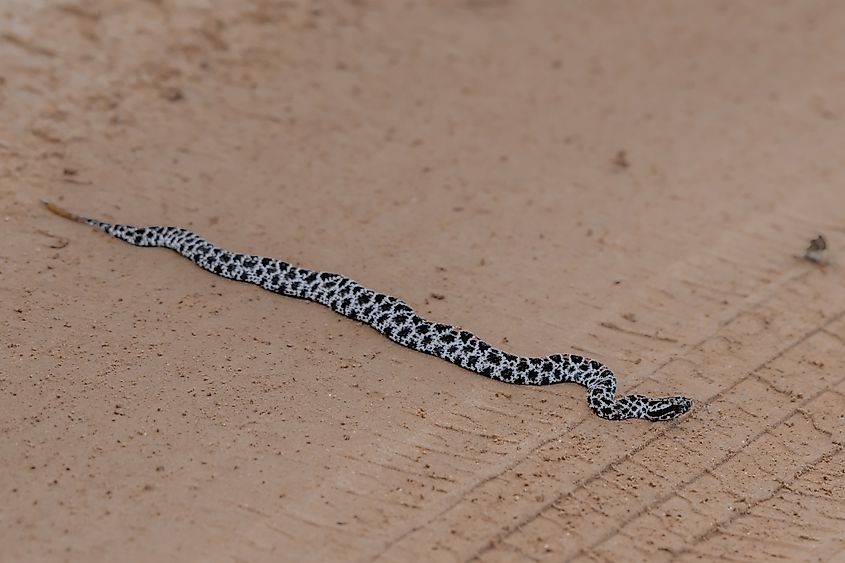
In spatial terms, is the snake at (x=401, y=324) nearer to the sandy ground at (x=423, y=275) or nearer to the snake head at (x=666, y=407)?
the snake head at (x=666, y=407)

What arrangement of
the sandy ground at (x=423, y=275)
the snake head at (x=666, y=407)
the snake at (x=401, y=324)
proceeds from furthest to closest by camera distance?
the snake at (x=401, y=324)
the snake head at (x=666, y=407)
the sandy ground at (x=423, y=275)

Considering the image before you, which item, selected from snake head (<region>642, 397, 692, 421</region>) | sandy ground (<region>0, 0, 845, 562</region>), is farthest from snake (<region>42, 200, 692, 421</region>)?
sandy ground (<region>0, 0, 845, 562</region>)

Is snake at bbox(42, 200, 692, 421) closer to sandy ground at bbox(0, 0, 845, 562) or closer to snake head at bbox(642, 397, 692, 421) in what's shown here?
snake head at bbox(642, 397, 692, 421)

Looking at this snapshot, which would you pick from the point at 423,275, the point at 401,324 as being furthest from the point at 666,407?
the point at 423,275

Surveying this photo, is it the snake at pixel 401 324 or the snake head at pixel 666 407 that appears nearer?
the snake head at pixel 666 407

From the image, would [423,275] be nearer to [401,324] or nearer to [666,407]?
[401,324]

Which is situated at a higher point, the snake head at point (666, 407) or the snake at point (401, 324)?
the snake at point (401, 324)

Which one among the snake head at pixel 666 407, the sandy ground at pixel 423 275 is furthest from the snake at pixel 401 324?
the sandy ground at pixel 423 275

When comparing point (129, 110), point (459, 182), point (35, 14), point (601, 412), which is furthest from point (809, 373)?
point (35, 14)

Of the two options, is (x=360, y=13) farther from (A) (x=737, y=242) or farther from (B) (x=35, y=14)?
(A) (x=737, y=242)
